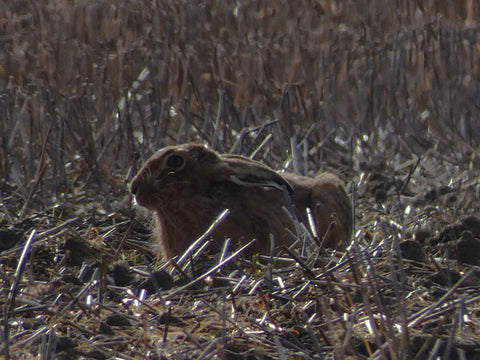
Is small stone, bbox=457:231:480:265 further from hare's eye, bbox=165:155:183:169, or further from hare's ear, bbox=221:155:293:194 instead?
hare's eye, bbox=165:155:183:169

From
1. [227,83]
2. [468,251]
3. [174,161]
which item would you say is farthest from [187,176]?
[227,83]

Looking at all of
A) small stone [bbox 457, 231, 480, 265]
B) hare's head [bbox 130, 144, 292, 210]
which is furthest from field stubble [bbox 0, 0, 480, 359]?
hare's head [bbox 130, 144, 292, 210]

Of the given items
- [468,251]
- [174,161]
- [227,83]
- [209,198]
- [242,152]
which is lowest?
[227,83]

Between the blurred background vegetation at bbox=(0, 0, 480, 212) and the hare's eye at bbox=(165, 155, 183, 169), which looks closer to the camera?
the hare's eye at bbox=(165, 155, 183, 169)

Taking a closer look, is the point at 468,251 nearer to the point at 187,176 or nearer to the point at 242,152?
the point at 187,176

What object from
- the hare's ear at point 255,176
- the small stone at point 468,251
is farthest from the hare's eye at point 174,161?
the small stone at point 468,251

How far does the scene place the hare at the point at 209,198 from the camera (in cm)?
440

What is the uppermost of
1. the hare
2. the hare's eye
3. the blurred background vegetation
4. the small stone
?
the hare's eye

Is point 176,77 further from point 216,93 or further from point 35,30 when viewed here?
point 35,30

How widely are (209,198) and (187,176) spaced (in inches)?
5.2

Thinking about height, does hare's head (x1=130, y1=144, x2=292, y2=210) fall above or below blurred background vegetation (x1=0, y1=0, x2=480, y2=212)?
above

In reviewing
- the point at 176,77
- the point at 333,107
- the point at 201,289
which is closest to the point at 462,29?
the point at 333,107

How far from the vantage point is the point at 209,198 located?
4.46 meters

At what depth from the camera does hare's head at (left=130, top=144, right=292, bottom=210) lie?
4410 mm
